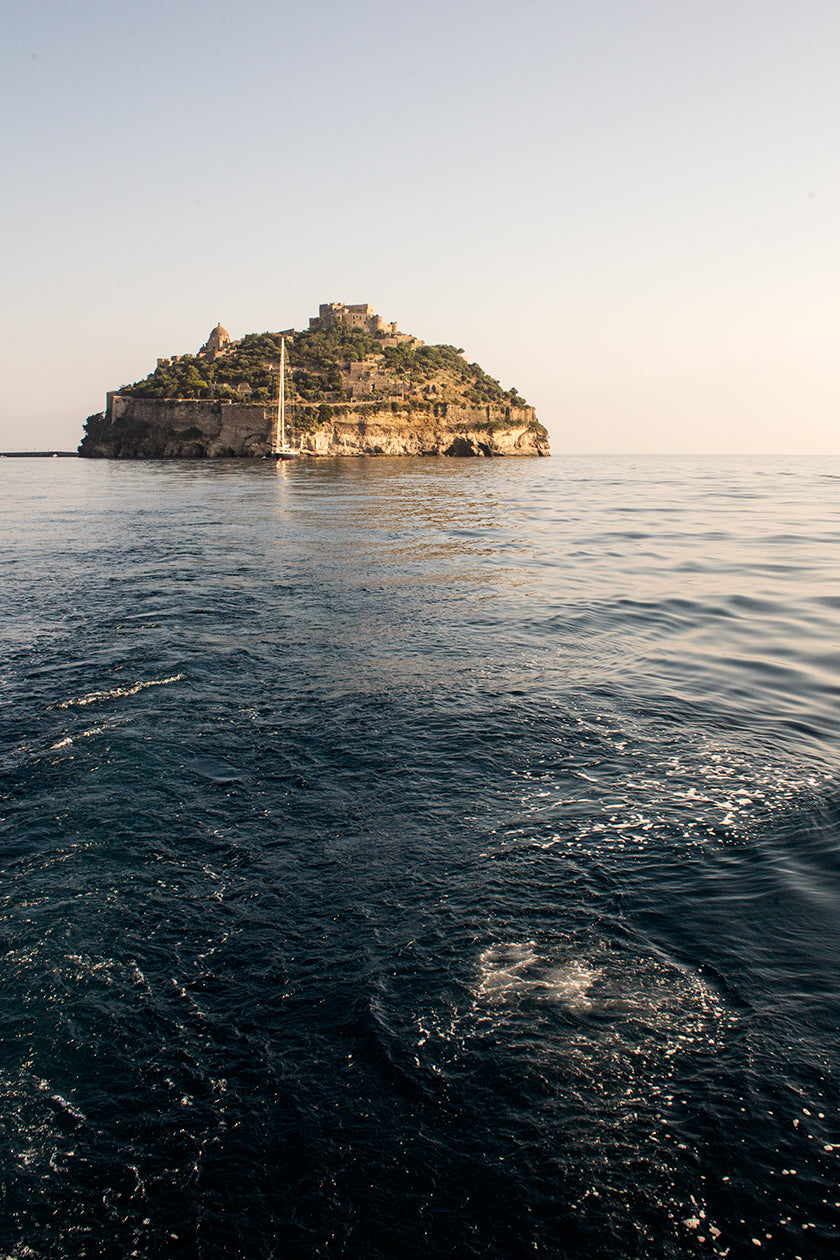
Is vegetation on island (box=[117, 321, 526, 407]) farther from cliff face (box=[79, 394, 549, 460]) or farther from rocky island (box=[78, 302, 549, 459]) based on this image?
cliff face (box=[79, 394, 549, 460])

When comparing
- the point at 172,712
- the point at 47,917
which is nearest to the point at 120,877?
the point at 47,917

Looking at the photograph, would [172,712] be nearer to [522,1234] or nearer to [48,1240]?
[48,1240]

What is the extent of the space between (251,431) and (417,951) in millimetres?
123160

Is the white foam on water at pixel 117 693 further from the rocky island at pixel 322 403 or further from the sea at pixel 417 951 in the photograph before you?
the rocky island at pixel 322 403

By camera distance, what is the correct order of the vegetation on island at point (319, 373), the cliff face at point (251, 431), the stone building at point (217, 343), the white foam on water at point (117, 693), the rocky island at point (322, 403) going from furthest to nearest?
1. the stone building at point (217, 343)
2. the vegetation on island at point (319, 373)
3. the rocky island at point (322, 403)
4. the cliff face at point (251, 431)
5. the white foam on water at point (117, 693)

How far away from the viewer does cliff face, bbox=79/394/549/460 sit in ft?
391

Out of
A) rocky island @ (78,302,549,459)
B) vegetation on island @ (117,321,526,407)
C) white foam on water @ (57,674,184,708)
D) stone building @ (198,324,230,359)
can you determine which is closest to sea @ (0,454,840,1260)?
white foam on water @ (57,674,184,708)

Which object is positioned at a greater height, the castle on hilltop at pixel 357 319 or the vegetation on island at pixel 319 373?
the castle on hilltop at pixel 357 319

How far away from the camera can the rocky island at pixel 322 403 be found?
397ft

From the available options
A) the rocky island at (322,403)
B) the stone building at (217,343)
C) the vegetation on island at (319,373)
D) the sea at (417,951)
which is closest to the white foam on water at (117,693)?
the sea at (417,951)

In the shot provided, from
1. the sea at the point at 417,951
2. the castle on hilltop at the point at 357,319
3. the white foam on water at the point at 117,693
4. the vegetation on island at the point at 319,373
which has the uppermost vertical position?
the castle on hilltop at the point at 357,319

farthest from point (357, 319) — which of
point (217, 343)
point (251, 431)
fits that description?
point (251, 431)

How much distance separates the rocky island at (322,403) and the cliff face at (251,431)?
19cm

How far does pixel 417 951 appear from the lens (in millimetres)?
5324
